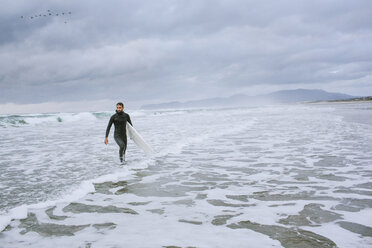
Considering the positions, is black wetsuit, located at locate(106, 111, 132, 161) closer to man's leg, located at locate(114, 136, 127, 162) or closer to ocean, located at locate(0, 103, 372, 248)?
man's leg, located at locate(114, 136, 127, 162)

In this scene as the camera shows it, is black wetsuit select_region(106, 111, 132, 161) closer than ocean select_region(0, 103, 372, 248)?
No

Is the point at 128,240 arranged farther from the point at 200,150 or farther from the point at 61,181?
the point at 200,150

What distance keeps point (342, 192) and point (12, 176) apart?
24.7 feet

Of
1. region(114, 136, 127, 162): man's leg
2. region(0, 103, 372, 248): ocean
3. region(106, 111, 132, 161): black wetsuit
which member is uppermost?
region(106, 111, 132, 161): black wetsuit

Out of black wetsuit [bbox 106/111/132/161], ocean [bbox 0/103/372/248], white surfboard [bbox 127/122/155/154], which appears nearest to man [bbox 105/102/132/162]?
black wetsuit [bbox 106/111/132/161]

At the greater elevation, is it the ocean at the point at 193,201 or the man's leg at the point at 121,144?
the man's leg at the point at 121,144

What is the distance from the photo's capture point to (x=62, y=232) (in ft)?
13.1

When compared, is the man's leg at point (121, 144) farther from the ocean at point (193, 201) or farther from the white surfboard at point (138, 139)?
the white surfboard at point (138, 139)

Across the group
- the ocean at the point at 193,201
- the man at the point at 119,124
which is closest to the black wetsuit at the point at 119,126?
the man at the point at 119,124

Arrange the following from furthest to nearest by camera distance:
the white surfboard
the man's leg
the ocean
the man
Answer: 1. the white surfboard
2. the man
3. the man's leg
4. the ocean

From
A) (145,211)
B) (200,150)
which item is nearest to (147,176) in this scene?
(145,211)

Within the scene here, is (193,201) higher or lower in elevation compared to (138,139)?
lower

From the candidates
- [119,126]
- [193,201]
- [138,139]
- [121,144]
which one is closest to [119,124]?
[119,126]

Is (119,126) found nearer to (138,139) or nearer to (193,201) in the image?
(138,139)
